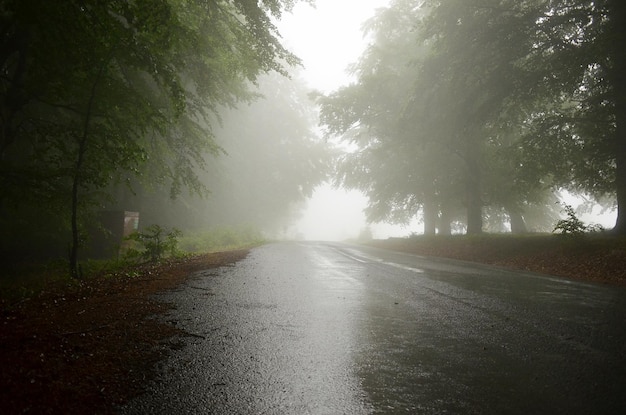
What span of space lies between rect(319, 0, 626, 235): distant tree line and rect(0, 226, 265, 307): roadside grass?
36.1 feet

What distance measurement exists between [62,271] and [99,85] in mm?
5131

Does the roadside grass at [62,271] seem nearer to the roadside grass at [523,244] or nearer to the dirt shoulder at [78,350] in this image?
the dirt shoulder at [78,350]

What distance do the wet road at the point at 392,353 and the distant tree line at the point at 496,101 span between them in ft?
27.5

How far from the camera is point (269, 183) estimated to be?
109ft

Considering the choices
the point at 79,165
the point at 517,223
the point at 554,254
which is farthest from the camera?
the point at 517,223

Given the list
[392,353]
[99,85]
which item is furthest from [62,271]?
[392,353]

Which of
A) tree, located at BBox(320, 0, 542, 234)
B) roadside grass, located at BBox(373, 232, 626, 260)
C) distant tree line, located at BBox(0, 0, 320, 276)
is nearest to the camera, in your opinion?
distant tree line, located at BBox(0, 0, 320, 276)

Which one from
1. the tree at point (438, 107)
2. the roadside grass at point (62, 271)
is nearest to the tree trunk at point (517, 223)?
the tree at point (438, 107)

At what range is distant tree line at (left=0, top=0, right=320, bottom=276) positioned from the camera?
5195mm

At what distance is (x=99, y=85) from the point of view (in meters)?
6.54

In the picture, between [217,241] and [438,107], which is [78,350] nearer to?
[438,107]

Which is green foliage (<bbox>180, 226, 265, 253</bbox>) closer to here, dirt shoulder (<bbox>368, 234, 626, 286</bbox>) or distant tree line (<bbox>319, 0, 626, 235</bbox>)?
distant tree line (<bbox>319, 0, 626, 235</bbox>)

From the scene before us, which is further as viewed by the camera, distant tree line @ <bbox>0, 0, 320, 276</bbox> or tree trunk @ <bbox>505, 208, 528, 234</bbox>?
tree trunk @ <bbox>505, 208, 528, 234</bbox>

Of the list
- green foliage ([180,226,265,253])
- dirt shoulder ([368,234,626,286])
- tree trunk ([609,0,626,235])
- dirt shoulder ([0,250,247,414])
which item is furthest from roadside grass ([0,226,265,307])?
tree trunk ([609,0,626,235])
